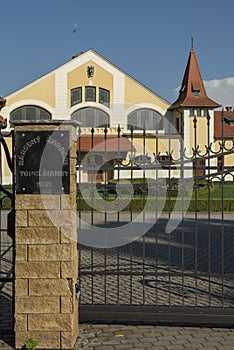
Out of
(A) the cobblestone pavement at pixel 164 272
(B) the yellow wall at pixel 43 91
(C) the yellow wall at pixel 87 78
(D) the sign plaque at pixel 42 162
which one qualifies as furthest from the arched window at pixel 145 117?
(D) the sign plaque at pixel 42 162

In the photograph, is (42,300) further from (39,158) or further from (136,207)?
(136,207)

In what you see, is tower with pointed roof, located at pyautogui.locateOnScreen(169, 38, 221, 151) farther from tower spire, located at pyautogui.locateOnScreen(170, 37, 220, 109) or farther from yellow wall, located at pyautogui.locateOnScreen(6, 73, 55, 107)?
yellow wall, located at pyautogui.locateOnScreen(6, 73, 55, 107)

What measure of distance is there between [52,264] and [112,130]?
27754 mm

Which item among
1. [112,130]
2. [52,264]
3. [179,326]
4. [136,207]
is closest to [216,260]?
[179,326]

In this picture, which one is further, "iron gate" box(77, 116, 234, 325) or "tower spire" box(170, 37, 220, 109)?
"tower spire" box(170, 37, 220, 109)

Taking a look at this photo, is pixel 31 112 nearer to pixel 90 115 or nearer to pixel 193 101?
pixel 90 115

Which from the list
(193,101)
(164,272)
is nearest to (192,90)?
(193,101)

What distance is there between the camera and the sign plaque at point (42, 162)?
15.3 ft

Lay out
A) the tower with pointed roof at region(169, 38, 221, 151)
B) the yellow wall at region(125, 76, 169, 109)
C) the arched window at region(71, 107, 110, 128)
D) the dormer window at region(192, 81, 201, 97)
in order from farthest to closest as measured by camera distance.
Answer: the dormer window at region(192, 81, 201, 97) < the yellow wall at region(125, 76, 169, 109) < the tower with pointed roof at region(169, 38, 221, 151) < the arched window at region(71, 107, 110, 128)

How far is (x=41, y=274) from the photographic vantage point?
4637mm

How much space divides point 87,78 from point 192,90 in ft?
30.8

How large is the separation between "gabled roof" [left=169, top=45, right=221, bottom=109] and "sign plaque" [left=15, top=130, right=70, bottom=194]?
1311 inches

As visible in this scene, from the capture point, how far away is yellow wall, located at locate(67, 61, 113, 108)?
36188mm

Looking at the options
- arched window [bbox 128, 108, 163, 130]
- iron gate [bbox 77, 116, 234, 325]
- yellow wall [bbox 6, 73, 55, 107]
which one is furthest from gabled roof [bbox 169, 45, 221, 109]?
iron gate [bbox 77, 116, 234, 325]
